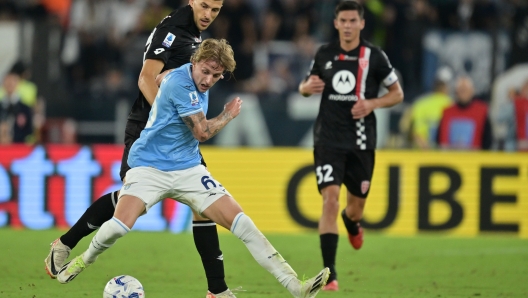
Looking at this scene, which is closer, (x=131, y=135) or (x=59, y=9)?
(x=131, y=135)

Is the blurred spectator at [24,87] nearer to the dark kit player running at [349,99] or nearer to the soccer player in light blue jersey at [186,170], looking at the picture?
the dark kit player running at [349,99]

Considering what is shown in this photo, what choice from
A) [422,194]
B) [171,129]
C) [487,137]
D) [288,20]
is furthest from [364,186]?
[288,20]

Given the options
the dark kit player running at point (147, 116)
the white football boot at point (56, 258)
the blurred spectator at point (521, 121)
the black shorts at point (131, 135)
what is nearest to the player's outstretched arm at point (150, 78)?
the dark kit player running at point (147, 116)

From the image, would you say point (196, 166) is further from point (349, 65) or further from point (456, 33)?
point (456, 33)

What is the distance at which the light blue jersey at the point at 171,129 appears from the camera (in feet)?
21.0

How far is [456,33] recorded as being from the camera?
634 inches

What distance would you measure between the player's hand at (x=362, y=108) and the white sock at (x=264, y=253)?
7.65ft

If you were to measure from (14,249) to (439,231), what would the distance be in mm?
5774

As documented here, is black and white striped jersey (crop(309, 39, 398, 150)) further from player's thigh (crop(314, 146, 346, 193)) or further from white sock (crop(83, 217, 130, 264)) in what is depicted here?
white sock (crop(83, 217, 130, 264))

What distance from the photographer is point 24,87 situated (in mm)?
15250

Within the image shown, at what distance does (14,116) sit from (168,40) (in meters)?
8.47

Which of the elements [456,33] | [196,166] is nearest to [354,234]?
[196,166]

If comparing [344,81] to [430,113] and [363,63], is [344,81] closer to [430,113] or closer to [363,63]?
[363,63]

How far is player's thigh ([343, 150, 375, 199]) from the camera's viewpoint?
8.67 meters
